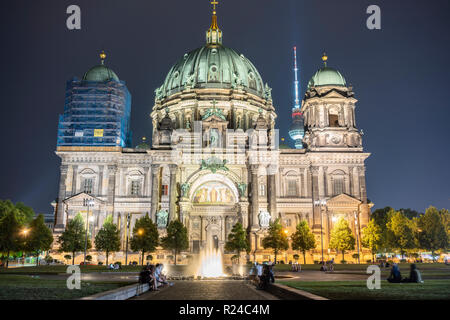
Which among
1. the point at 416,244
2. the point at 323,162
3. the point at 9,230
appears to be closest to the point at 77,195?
the point at 9,230

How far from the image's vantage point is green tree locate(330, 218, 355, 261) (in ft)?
192

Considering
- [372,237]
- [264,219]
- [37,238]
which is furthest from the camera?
[264,219]

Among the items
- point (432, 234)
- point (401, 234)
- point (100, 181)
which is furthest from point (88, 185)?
point (432, 234)

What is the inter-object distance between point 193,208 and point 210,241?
253 inches

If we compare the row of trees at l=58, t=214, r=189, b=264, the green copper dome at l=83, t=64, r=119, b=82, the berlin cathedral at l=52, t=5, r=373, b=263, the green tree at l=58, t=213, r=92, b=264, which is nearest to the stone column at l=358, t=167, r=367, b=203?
the berlin cathedral at l=52, t=5, r=373, b=263

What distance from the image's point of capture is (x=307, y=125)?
7394 centimetres

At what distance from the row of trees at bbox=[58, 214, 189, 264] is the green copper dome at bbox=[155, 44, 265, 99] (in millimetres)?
34240

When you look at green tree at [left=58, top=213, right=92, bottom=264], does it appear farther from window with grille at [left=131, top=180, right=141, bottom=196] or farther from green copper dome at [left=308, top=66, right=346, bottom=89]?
green copper dome at [left=308, top=66, right=346, bottom=89]

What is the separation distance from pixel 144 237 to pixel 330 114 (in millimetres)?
38213

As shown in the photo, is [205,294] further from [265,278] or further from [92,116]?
[92,116]

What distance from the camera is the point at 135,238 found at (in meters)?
56.9

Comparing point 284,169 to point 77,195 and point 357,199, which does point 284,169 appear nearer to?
point 357,199

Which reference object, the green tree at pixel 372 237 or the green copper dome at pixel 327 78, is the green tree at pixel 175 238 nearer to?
the green tree at pixel 372 237

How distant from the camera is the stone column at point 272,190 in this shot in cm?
6625
